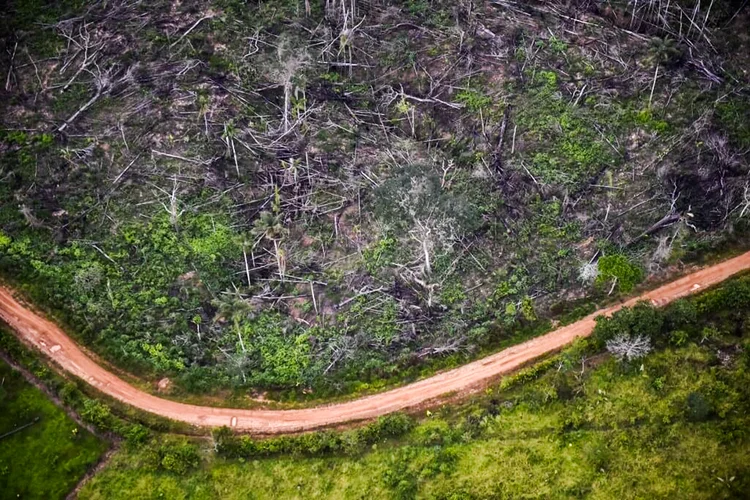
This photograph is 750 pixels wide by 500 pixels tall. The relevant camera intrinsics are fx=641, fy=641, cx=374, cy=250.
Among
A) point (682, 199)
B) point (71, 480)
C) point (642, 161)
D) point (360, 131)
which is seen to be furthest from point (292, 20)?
point (71, 480)

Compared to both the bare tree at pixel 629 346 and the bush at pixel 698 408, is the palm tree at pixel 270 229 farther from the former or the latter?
the bush at pixel 698 408

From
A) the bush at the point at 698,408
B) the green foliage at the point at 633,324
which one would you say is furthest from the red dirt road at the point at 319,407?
the bush at the point at 698,408

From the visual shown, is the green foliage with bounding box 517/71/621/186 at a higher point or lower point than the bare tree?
higher

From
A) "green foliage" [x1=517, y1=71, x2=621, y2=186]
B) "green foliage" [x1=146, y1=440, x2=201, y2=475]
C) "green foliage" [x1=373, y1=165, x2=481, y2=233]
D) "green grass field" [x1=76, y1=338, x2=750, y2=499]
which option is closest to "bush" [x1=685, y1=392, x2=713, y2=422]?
"green grass field" [x1=76, y1=338, x2=750, y2=499]

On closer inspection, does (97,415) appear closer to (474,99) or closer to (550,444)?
(550,444)

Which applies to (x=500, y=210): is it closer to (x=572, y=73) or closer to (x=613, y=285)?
(x=613, y=285)

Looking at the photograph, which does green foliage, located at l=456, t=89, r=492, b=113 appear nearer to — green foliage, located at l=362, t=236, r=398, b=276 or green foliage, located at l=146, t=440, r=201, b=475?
green foliage, located at l=362, t=236, r=398, b=276

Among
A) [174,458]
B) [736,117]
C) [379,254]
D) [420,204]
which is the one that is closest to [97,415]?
[174,458]
